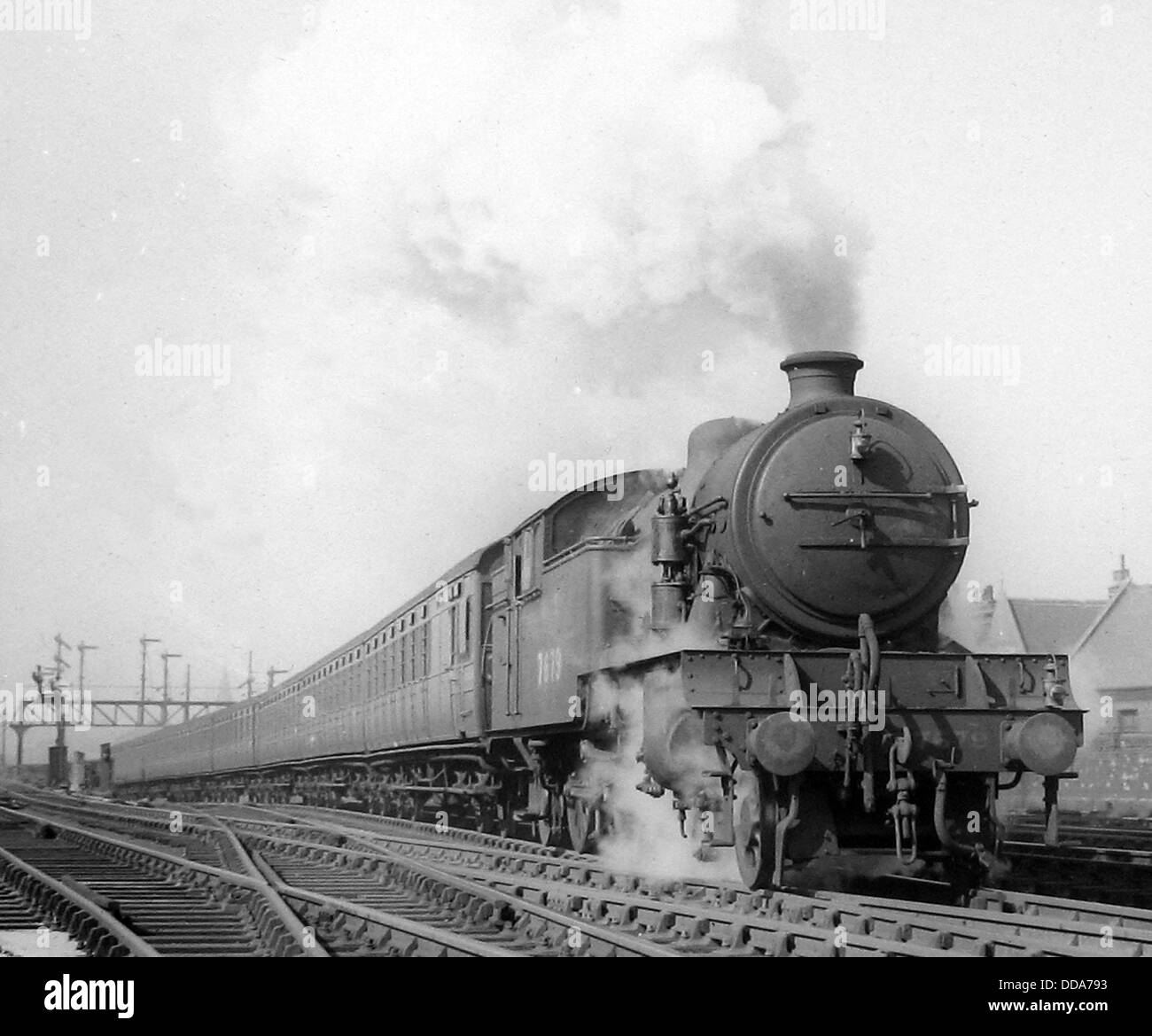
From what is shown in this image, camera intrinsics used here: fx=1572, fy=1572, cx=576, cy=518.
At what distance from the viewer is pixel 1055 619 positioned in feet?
114

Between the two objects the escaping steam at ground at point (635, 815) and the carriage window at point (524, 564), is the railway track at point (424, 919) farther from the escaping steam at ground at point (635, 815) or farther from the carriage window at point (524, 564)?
the carriage window at point (524, 564)

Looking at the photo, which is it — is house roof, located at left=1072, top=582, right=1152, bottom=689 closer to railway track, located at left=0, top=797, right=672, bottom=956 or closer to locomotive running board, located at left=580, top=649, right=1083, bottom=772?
locomotive running board, located at left=580, top=649, right=1083, bottom=772

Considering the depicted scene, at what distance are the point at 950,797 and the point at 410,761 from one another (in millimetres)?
11612

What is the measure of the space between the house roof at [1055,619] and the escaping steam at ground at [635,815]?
2295 centimetres

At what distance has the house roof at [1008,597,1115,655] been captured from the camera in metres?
33.6

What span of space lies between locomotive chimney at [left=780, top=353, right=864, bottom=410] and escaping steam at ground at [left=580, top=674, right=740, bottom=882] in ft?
6.90

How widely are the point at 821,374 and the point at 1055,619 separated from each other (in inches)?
1045

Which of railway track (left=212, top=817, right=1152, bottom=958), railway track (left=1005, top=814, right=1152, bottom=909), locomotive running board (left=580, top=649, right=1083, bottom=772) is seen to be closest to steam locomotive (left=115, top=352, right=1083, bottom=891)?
locomotive running board (left=580, top=649, right=1083, bottom=772)

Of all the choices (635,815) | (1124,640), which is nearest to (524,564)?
(635,815)

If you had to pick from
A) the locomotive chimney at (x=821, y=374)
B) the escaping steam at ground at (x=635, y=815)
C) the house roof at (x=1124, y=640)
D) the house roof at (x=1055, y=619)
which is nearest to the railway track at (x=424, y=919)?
the escaping steam at ground at (x=635, y=815)

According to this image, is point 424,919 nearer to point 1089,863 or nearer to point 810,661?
point 810,661

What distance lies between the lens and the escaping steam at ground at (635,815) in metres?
10.5
